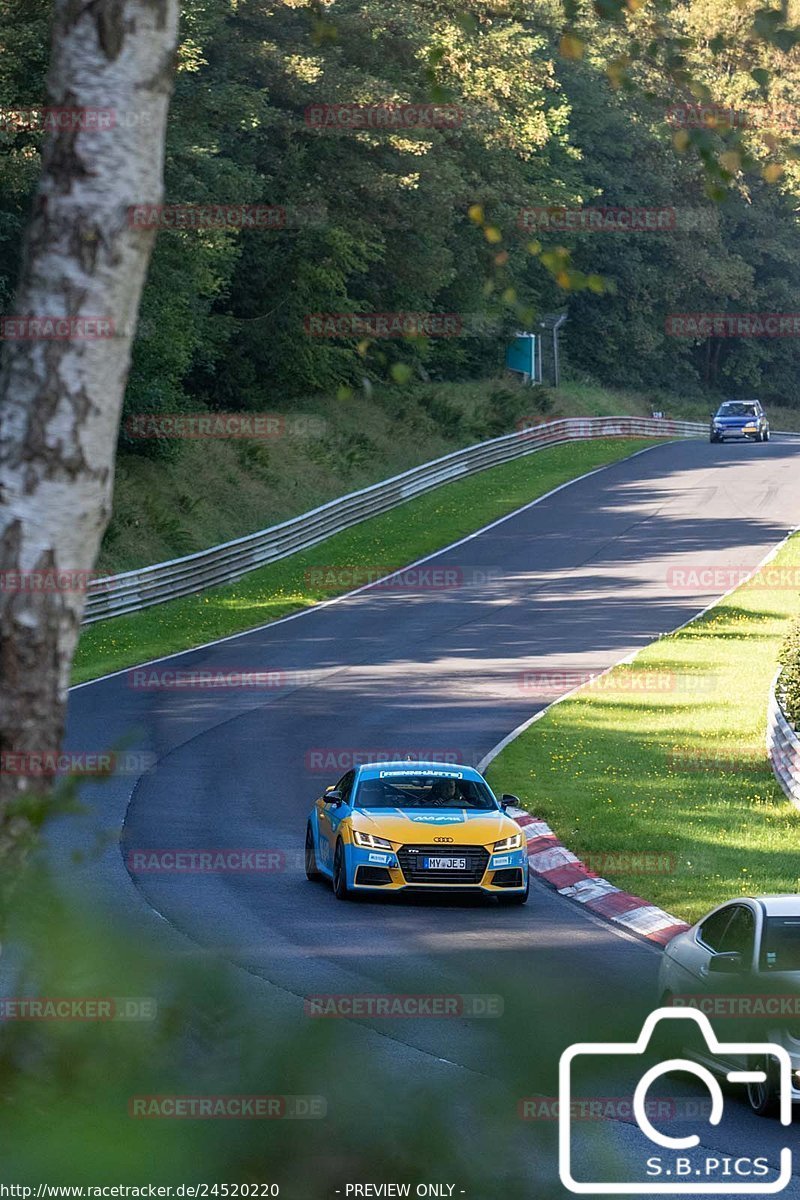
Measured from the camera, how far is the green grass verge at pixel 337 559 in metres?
35.4

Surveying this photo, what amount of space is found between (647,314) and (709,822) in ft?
253

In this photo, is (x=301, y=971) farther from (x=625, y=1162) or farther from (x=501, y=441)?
(x=501, y=441)

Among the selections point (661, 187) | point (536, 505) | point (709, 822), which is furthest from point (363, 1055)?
point (661, 187)

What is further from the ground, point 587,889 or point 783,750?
point 783,750

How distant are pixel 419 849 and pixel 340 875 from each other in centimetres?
87

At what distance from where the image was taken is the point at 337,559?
46.4 metres

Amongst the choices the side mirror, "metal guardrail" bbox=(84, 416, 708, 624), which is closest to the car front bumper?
the side mirror

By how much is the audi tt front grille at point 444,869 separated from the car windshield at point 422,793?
96 centimetres

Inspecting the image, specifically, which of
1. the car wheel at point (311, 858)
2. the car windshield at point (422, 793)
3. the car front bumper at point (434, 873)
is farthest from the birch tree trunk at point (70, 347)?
the car wheel at point (311, 858)

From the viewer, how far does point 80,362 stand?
11.8 ft

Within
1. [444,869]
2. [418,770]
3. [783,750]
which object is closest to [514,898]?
[444,869]

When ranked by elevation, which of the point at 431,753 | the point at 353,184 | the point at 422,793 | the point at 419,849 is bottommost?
the point at 431,753

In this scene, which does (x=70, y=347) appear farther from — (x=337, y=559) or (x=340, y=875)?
(x=337, y=559)

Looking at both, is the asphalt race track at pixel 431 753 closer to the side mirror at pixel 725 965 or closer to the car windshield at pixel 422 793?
the side mirror at pixel 725 965
